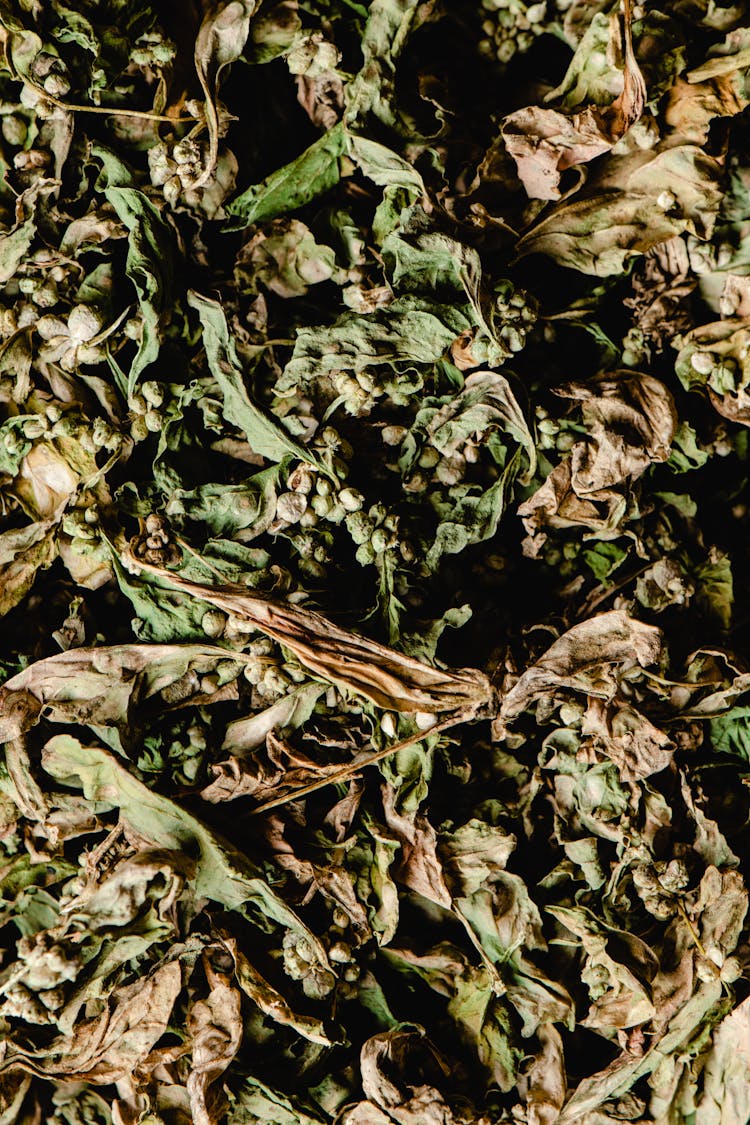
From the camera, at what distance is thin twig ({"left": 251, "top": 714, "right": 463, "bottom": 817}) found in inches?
40.8

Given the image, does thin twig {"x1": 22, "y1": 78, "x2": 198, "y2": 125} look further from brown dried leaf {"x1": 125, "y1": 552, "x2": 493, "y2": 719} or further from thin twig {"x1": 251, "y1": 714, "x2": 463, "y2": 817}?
thin twig {"x1": 251, "y1": 714, "x2": 463, "y2": 817}

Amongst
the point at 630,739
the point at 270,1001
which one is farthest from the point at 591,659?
the point at 270,1001

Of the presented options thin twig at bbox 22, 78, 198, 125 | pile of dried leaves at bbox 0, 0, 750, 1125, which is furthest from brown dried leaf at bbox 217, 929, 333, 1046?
thin twig at bbox 22, 78, 198, 125

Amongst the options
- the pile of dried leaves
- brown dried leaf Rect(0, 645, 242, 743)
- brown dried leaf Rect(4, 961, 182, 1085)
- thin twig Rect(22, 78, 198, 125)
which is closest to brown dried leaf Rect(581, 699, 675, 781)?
the pile of dried leaves

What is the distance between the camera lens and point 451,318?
993 mm

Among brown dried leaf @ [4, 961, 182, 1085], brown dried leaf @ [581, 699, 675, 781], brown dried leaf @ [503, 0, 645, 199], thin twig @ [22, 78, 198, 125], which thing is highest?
thin twig @ [22, 78, 198, 125]

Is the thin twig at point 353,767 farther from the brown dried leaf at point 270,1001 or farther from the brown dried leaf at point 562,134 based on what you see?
the brown dried leaf at point 562,134

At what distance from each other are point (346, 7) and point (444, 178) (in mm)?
222

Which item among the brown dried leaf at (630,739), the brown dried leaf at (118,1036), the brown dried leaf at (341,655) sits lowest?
the brown dried leaf at (118,1036)

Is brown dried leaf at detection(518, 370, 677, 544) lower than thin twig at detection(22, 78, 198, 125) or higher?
lower

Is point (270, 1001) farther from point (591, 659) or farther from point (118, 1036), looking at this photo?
point (591, 659)

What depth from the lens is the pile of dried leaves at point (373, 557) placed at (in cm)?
100

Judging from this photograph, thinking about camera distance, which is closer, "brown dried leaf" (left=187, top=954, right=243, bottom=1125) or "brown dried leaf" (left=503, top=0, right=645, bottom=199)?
"brown dried leaf" (left=503, top=0, right=645, bottom=199)

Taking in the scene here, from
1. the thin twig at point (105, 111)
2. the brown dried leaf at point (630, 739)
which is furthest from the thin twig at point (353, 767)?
the thin twig at point (105, 111)
